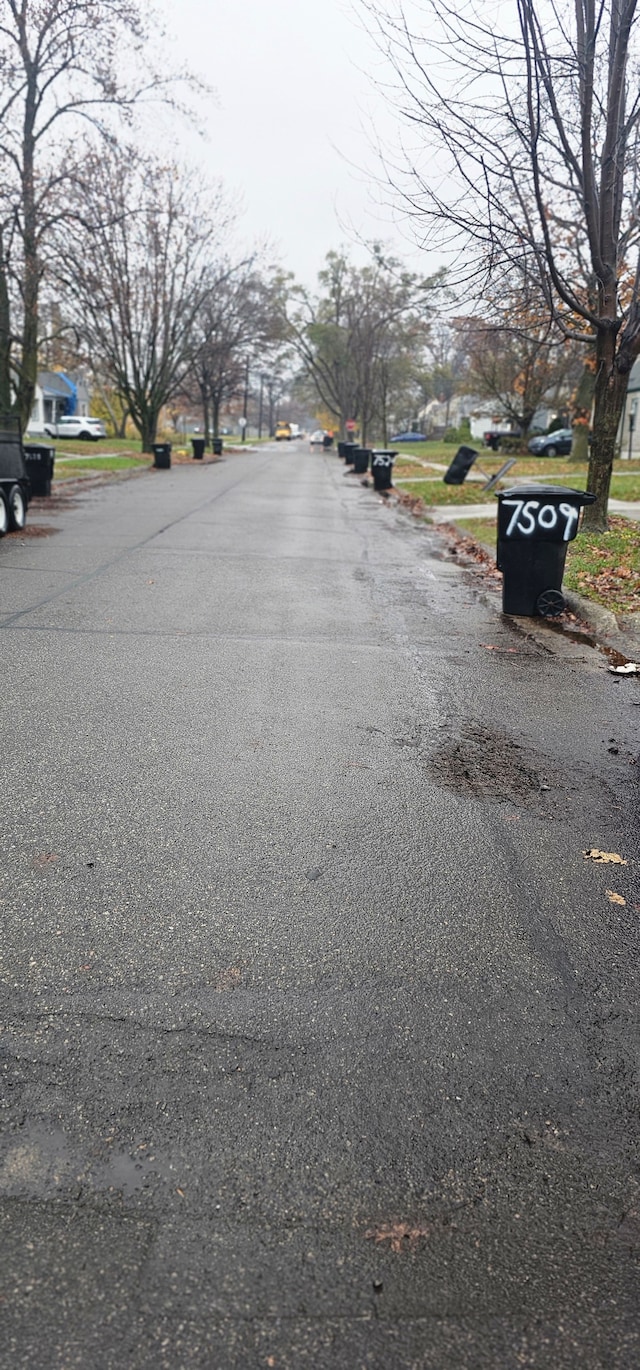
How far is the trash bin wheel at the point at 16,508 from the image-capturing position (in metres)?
13.3

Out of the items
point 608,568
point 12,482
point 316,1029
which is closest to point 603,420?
point 608,568

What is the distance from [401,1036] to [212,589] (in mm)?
7437

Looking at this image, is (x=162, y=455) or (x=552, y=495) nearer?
(x=552, y=495)

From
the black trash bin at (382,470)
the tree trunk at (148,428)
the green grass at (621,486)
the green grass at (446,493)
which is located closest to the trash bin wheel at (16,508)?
the green grass at (446,493)

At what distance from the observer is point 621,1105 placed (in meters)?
2.47

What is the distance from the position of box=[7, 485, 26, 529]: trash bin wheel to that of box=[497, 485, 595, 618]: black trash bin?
7606mm

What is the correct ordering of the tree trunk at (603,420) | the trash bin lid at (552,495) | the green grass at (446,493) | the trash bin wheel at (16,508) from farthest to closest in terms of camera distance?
the green grass at (446,493), the trash bin wheel at (16,508), the tree trunk at (603,420), the trash bin lid at (552,495)

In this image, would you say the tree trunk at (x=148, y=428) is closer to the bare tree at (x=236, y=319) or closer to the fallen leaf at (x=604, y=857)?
the bare tree at (x=236, y=319)

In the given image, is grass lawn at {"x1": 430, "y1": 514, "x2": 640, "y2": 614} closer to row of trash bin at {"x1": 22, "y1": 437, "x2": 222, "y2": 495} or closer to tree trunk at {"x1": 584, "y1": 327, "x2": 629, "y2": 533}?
tree trunk at {"x1": 584, "y1": 327, "x2": 629, "y2": 533}

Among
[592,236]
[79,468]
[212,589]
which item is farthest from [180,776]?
[79,468]

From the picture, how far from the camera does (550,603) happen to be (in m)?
8.97

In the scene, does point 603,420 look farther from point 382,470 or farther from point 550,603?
point 382,470

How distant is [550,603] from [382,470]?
1871cm

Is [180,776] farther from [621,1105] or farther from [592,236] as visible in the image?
[592,236]
